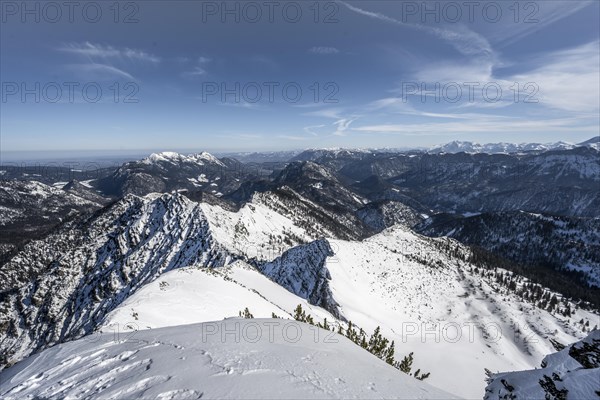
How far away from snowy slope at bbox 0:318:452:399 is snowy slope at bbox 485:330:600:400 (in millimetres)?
1828

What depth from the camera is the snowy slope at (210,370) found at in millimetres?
7207

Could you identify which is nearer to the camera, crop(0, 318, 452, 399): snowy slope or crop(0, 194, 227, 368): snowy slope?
crop(0, 318, 452, 399): snowy slope

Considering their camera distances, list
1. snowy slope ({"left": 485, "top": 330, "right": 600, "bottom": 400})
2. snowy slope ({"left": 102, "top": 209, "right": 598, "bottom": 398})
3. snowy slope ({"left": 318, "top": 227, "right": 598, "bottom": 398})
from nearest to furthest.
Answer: snowy slope ({"left": 485, "top": 330, "right": 600, "bottom": 400}), snowy slope ({"left": 102, "top": 209, "right": 598, "bottom": 398}), snowy slope ({"left": 318, "top": 227, "right": 598, "bottom": 398})

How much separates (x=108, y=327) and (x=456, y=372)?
127ft

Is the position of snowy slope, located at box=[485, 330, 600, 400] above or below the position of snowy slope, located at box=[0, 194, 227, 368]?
above

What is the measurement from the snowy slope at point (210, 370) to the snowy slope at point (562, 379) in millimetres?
1828

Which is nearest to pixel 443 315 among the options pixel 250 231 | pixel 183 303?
pixel 183 303

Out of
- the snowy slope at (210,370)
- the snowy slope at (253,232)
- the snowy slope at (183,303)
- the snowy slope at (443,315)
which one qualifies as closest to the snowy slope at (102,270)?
the snowy slope at (253,232)

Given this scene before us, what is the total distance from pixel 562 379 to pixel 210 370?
8.80m

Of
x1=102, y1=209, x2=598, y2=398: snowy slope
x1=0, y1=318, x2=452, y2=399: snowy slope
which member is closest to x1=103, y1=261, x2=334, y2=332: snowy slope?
x1=102, y1=209, x2=598, y2=398: snowy slope

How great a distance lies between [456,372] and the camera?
36.0 meters

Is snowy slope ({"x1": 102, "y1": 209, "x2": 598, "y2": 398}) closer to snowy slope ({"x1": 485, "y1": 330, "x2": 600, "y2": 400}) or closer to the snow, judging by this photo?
snowy slope ({"x1": 485, "y1": 330, "x2": 600, "y2": 400})

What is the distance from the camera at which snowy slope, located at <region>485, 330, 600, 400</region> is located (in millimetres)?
6432

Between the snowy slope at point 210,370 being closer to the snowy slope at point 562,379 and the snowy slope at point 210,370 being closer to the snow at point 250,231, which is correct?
the snowy slope at point 562,379
